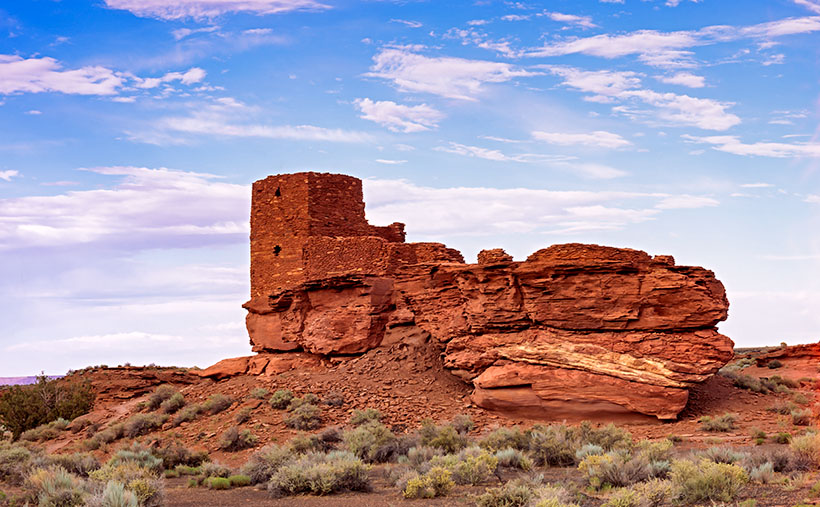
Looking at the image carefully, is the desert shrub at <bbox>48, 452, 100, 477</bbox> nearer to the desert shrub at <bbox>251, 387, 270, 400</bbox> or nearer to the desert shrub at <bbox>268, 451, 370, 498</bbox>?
the desert shrub at <bbox>268, 451, 370, 498</bbox>

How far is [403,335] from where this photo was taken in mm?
23344

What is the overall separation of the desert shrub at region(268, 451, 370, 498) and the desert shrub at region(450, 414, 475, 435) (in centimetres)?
586

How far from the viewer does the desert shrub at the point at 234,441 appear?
18.8m

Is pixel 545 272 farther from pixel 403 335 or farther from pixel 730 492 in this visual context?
pixel 730 492

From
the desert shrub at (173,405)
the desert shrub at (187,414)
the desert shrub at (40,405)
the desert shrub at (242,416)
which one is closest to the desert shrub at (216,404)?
the desert shrub at (187,414)

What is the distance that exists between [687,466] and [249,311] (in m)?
19.8

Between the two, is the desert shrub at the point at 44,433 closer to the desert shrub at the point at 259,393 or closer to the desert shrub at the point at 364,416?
the desert shrub at the point at 259,393

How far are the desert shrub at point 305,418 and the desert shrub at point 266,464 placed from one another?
4.20 m

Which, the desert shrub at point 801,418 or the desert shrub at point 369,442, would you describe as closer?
the desert shrub at point 369,442

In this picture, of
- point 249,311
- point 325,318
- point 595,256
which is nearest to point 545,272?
point 595,256

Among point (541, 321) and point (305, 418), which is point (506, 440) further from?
point (305, 418)

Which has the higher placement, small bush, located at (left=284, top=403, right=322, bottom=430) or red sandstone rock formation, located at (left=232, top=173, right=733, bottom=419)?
red sandstone rock formation, located at (left=232, top=173, right=733, bottom=419)

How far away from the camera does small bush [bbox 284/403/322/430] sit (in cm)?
1914

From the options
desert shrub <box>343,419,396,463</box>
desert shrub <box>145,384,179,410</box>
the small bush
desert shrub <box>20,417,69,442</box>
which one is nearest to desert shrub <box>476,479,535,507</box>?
desert shrub <box>343,419,396,463</box>
